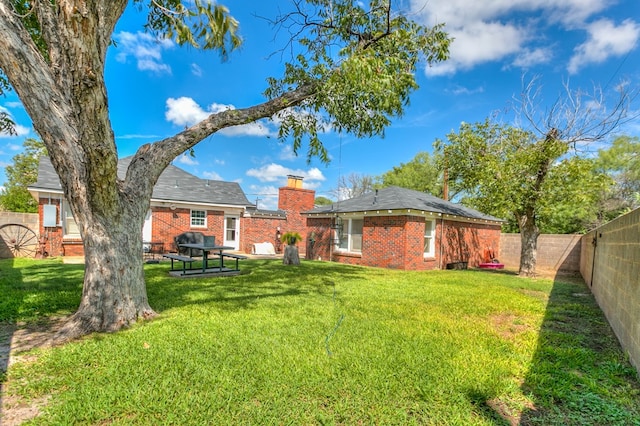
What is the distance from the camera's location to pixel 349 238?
1467 cm

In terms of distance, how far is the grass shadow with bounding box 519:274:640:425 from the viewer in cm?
255

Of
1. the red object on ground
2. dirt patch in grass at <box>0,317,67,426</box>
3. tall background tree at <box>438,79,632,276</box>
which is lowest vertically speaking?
the red object on ground

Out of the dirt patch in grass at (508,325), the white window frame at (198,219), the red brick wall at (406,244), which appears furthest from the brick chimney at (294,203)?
the dirt patch in grass at (508,325)

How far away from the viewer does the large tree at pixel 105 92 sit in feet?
11.8

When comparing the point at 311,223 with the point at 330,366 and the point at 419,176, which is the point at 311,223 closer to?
the point at 330,366

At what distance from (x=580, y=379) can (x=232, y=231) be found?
16.7 m

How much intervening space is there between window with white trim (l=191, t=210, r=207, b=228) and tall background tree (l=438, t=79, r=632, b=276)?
42.0 ft

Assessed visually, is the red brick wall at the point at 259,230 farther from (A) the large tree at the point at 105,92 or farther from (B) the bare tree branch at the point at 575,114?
(B) the bare tree branch at the point at 575,114

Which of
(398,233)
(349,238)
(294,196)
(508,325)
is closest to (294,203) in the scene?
(294,196)

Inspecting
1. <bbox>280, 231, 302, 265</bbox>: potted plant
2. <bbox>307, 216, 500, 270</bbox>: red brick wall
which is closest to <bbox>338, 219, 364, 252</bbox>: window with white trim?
<bbox>307, 216, 500, 270</bbox>: red brick wall

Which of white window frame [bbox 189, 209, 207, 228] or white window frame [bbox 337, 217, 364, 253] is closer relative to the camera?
white window frame [bbox 337, 217, 364, 253]

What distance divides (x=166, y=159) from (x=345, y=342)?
3.78 meters

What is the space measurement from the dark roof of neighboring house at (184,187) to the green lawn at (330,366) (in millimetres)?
9479

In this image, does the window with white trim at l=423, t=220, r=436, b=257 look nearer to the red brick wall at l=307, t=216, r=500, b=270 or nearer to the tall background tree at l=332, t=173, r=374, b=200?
the red brick wall at l=307, t=216, r=500, b=270
